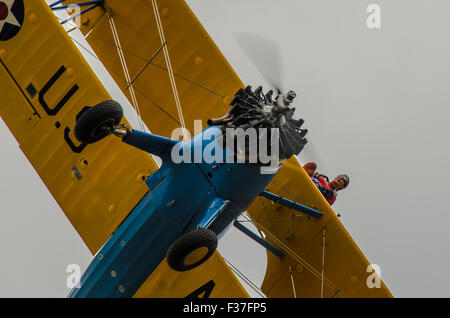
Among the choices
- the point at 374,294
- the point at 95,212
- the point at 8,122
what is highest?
the point at 8,122

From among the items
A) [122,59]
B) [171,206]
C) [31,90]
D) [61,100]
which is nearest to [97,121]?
[171,206]

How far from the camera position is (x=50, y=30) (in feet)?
41.8

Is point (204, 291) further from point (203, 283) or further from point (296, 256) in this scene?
point (296, 256)

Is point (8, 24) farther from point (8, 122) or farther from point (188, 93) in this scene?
point (188, 93)

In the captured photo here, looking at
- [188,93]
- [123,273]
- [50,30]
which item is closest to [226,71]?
[188,93]

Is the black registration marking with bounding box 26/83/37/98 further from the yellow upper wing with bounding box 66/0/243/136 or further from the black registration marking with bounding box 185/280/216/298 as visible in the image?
the black registration marking with bounding box 185/280/216/298

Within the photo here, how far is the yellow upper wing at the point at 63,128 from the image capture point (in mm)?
12500

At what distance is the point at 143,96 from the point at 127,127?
334 cm

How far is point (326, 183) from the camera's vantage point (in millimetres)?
15016

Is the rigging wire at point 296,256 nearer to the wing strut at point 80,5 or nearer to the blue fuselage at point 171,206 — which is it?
the blue fuselage at point 171,206

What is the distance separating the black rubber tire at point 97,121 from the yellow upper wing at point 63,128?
1838 mm

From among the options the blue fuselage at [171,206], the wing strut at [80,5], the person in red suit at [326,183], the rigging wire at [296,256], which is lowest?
the rigging wire at [296,256]

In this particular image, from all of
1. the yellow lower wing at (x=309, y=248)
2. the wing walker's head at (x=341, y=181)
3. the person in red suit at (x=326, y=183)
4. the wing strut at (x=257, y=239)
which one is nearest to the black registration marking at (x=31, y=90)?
the wing strut at (x=257, y=239)

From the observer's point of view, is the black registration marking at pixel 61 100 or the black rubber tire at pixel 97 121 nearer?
the black rubber tire at pixel 97 121
